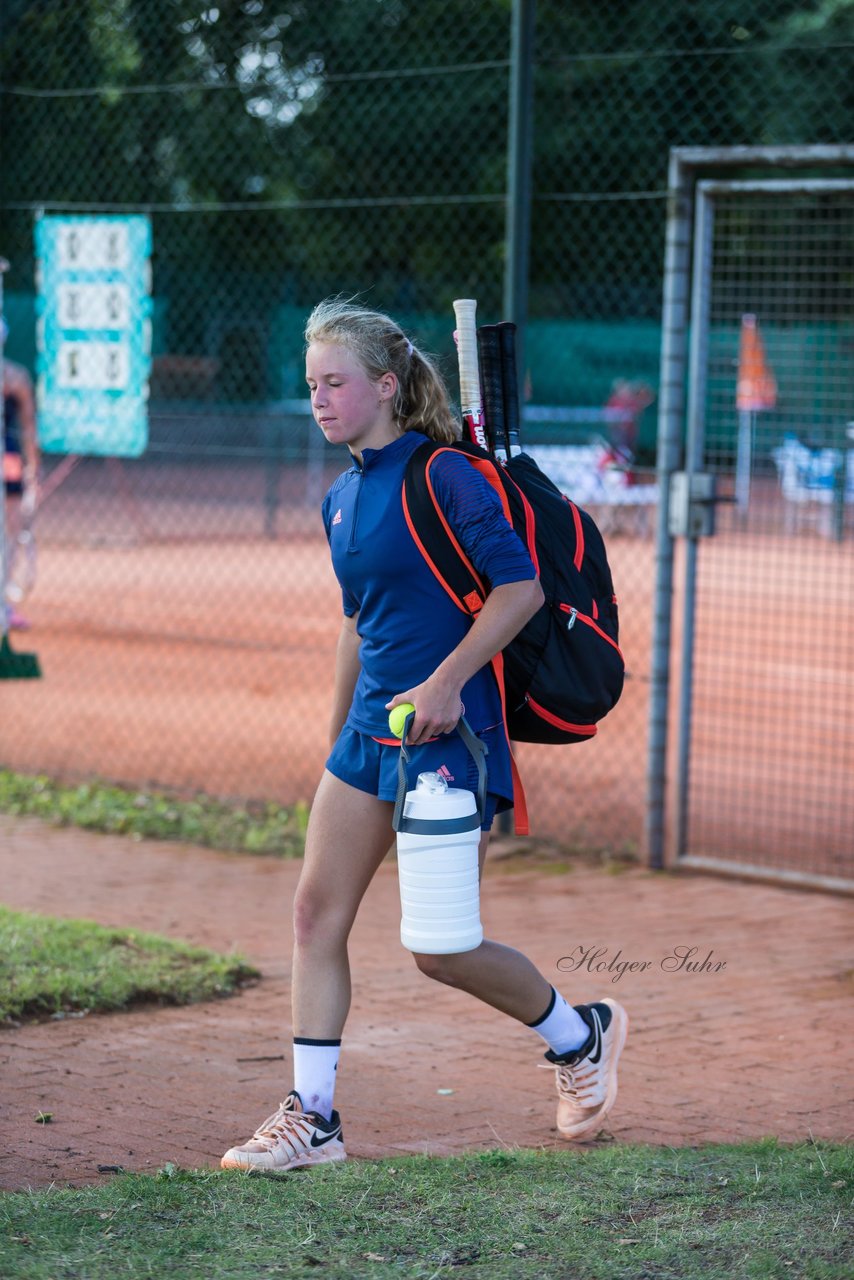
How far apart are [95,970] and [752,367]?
960 cm

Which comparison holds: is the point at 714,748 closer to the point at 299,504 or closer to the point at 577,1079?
the point at 577,1079

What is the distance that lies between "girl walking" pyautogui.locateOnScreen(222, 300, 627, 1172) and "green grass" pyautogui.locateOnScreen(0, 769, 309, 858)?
3.69 meters

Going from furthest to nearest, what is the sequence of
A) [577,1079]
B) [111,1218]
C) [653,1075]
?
[653,1075]
[577,1079]
[111,1218]

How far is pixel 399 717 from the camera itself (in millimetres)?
3771

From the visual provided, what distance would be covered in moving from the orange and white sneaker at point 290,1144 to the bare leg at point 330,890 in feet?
0.62

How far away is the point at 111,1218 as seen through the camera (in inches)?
138

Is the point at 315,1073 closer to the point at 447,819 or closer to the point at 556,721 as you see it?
the point at 447,819

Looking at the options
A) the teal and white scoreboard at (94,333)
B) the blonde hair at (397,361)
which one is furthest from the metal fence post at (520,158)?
the blonde hair at (397,361)

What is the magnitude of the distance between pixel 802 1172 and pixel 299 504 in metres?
21.6

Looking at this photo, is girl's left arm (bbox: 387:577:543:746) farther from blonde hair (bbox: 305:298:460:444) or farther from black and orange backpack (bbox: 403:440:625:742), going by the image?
blonde hair (bbox: 305:298:460:444)

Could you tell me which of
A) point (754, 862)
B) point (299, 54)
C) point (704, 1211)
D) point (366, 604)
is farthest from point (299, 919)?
point (299, 54)

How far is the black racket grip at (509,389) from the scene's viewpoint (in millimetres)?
4242

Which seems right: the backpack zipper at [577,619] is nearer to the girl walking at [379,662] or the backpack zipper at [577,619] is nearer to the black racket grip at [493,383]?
the girl walking at [379,662]

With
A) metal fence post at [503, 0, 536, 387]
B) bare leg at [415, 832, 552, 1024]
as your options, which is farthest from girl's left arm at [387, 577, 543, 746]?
metal fence post at [503, 0, 536, 387]
